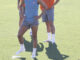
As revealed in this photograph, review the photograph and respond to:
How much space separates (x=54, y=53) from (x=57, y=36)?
1495mm

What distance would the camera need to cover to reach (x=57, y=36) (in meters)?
8.49

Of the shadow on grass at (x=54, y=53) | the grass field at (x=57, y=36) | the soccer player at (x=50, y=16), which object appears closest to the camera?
the shadow on grass at (x=54, y=53)

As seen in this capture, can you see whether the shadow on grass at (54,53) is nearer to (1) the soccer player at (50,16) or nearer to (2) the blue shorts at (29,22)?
(1) the soccer player at (50,16)

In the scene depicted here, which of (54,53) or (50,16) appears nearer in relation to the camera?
(54,53)

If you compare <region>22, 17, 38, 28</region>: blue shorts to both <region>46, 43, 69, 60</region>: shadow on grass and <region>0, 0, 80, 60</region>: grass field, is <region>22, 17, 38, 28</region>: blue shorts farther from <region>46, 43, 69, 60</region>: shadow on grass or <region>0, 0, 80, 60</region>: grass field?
<region>46, 43, 69, 60</region>: shadow on grass

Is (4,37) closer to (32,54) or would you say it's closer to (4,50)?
(4,50)

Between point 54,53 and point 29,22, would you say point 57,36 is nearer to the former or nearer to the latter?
point 54,53

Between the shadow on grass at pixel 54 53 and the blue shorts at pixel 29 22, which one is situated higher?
the blue shorts at pixel 29 22

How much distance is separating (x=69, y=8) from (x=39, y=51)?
17.5ft

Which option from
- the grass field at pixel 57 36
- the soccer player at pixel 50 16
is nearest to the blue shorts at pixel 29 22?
the grass field at pixel 57 36

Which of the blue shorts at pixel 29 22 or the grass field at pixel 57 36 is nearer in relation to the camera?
the blue shorts at pixel 29 22

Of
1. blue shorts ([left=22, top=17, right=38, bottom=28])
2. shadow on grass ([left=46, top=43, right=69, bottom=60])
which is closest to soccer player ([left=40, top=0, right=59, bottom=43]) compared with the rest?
shadow on grass ([left=46, top=43, right=69, bottom=60])

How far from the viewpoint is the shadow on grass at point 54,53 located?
6.77m

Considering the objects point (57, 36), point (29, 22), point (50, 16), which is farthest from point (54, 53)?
point (57, 36)
